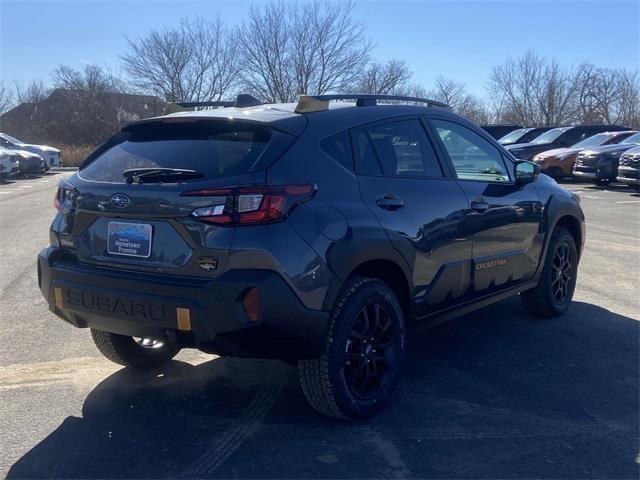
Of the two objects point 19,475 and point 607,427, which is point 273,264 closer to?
point 19,475

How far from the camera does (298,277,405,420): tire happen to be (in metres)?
3.69

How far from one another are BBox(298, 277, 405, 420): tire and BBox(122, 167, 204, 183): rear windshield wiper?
1.02 m

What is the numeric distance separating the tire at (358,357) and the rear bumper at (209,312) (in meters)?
0.15

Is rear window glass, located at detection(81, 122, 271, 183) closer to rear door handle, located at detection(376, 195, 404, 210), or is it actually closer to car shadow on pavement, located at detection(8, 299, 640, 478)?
rear door handle, located at detection(376, 195, 404, 210)

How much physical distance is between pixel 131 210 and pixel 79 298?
58 centimetres

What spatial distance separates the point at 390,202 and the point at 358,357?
0.91 metres

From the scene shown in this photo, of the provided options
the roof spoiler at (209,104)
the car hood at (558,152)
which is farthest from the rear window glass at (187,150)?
the car hood at (558,152)

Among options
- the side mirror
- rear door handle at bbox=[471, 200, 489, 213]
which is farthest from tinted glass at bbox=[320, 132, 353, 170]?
the side mirror

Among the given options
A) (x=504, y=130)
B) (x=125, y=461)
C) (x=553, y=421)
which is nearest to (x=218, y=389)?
(x=125, y=461)

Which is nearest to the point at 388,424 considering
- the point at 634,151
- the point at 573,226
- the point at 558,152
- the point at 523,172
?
the point at 523,172

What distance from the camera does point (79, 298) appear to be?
12.3ft

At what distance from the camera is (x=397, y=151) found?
172 inches

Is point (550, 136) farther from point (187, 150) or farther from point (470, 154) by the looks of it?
point (187, 150)

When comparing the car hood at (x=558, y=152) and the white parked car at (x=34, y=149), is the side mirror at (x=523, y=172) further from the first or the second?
the white parked car at (x=34, y=149)
